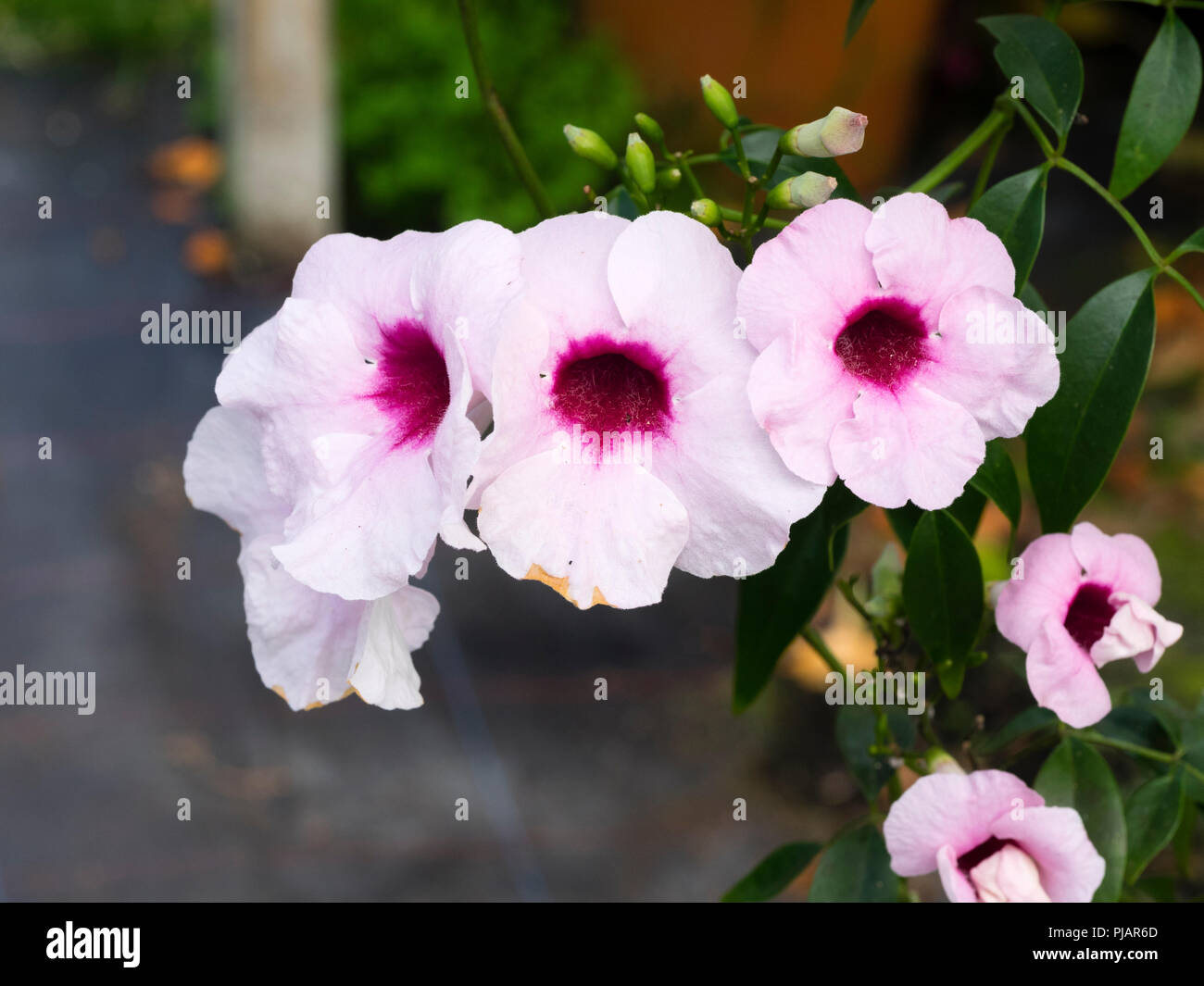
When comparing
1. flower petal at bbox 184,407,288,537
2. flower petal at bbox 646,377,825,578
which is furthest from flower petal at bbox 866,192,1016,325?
flower petal at bbox 184,407,288,537

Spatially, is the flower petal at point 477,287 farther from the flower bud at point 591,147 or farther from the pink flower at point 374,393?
the flower bud at point 591,147

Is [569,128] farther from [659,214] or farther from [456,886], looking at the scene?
[456,886]

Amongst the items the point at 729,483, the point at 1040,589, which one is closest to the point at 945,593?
the point at 1040,589

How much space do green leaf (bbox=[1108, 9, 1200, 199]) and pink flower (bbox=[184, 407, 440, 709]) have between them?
642mm

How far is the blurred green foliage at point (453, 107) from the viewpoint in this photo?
4.03m

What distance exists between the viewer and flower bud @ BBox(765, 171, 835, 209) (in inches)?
31.4

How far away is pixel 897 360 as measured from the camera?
791 millimetres

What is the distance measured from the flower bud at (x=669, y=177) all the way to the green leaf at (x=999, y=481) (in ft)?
1.03

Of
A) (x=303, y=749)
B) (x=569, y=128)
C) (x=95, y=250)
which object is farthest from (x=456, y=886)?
(x=95, y=250)

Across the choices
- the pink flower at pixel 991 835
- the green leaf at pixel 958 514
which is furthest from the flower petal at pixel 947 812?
the green leaf at pixel 958 514

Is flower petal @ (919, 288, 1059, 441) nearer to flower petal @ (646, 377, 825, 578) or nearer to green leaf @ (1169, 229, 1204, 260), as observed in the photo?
flower petal @ (646, 377, 825, 578)

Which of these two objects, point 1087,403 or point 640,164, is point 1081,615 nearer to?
point 1087,403

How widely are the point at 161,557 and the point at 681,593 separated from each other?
1.44 metres

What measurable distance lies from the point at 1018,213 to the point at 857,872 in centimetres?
59
